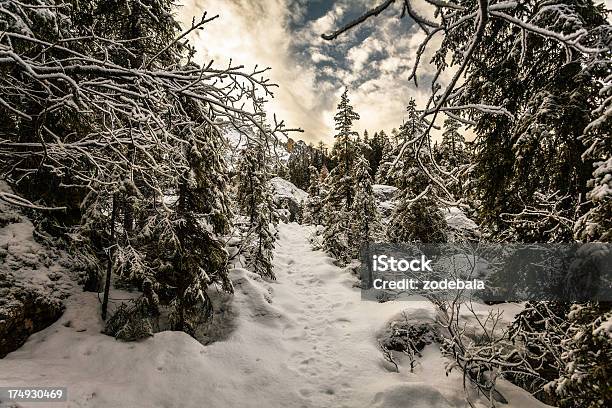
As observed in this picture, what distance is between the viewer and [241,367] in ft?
23.5

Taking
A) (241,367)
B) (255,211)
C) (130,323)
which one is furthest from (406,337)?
(255,211)

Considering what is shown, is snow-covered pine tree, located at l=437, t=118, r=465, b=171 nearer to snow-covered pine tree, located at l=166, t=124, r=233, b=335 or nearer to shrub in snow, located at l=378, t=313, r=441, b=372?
shrub in snow, located at l=378, t=313, r=441, b=372

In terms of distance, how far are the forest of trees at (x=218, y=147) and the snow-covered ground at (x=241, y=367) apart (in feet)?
1.89

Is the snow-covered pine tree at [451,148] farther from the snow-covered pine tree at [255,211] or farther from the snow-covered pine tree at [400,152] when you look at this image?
the snow-covered pine tree at [255,211]

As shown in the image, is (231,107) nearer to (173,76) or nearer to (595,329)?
(173,76)

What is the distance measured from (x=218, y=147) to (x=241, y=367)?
5.03 metres

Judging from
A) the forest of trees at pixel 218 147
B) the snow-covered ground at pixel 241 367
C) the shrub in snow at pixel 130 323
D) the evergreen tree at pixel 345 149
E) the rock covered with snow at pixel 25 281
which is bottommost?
the snow-covered ground at pixel 241 367

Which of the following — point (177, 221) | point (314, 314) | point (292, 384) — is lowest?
point (292, 384)

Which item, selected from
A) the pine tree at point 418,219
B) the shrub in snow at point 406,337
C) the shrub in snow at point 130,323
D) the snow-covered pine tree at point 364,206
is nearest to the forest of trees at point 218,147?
the shrub in snow at point 130,323

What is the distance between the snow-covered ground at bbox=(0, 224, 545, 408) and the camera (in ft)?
18.1

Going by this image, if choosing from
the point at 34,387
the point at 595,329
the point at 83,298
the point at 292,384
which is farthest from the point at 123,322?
the point at 595,329

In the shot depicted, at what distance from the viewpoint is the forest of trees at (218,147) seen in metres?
2.83

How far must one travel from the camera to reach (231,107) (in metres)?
3.06

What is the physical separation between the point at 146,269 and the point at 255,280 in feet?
16.9
